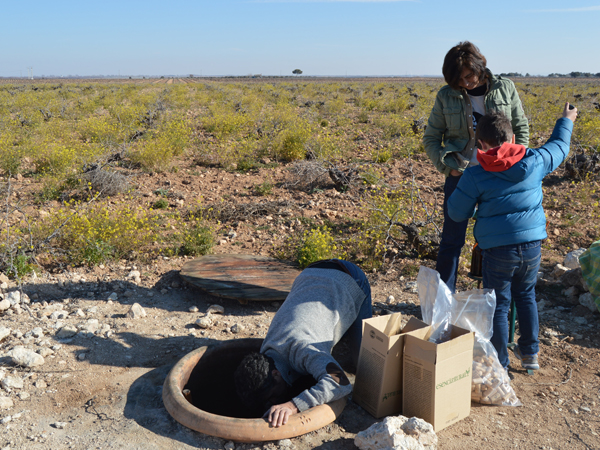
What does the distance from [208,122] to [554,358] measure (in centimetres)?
970

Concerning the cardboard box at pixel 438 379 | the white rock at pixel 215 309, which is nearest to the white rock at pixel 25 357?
the white rock at pixel 215 309

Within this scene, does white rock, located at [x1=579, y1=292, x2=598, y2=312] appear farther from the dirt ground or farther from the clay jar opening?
the clay jar opening

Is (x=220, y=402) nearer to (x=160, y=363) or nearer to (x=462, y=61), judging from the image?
(x=160, y=363)

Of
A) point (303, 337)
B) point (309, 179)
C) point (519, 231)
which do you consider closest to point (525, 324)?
point (519, 231)

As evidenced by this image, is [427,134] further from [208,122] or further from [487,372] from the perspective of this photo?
[208,122]

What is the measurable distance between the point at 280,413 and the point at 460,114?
77.8 inches

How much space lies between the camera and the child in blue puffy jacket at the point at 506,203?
232 cm

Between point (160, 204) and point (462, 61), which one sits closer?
point (462, 61)

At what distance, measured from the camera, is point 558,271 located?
404 centimetres

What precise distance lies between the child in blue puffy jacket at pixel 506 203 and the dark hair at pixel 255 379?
4.16 ft

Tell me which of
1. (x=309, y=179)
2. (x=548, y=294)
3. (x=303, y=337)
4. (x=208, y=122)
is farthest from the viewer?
(x=208, y=122)

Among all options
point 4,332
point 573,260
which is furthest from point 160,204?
point 573,260

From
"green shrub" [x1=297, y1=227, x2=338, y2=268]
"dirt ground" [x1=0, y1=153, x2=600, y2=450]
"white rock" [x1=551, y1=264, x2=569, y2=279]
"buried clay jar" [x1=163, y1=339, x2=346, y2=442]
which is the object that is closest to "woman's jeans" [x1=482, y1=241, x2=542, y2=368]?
"dirt ground" [x1=0, y1=153, x2=600, y2=450]

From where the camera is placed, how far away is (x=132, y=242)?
4.61 metres
